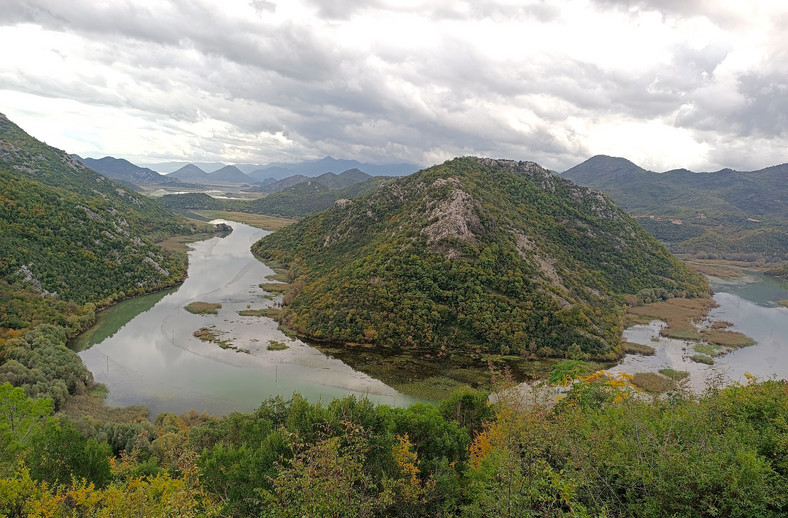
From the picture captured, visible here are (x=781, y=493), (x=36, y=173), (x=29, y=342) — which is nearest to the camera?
(x=781, y=493)

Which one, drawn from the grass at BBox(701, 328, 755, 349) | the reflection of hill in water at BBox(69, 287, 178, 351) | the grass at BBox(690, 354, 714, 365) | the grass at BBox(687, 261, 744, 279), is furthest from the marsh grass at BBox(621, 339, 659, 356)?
the grass at BBox(687, 261, 744, 279)

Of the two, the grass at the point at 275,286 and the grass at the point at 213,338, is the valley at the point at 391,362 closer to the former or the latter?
the grass at the point at 213,338

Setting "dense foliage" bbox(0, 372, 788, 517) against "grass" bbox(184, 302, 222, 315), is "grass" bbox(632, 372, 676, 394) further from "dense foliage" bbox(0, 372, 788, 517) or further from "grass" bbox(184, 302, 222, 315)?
"grass" bbox(184, 302, 222, 315)

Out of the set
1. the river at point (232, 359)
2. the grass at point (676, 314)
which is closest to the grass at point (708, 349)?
the river at point (232, 359)

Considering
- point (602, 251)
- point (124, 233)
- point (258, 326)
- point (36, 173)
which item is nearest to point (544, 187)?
point (602, 251)

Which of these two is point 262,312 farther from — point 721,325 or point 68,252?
point 721,325

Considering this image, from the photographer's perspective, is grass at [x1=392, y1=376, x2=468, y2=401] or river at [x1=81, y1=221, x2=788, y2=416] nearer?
river at [x1=81, y1=221, x2=788, y2=416]

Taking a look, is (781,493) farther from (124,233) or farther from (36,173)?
(36,173)
